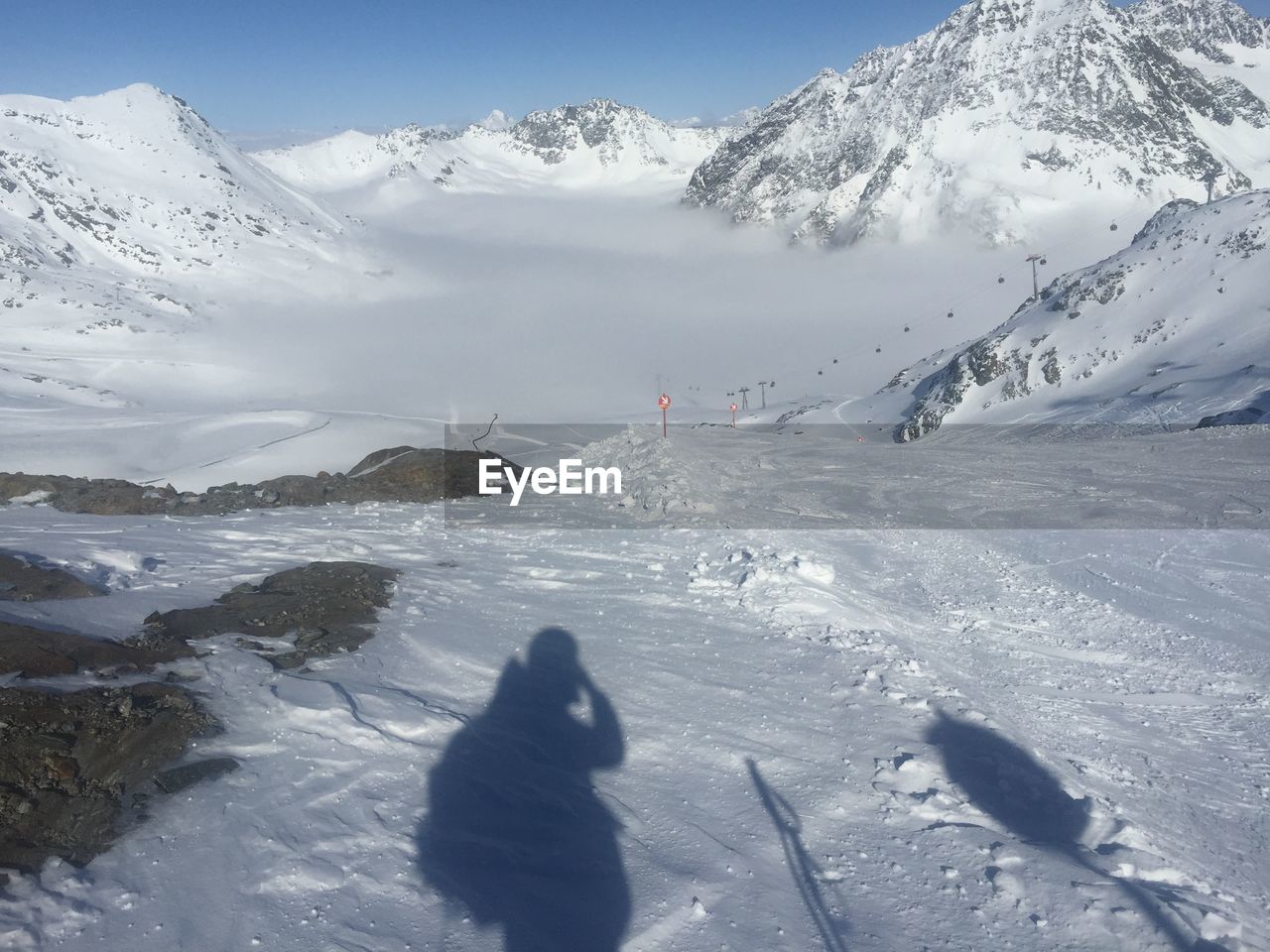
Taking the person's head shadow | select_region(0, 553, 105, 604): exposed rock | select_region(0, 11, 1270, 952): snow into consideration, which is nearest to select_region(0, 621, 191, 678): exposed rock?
select_region(0, 11, 1270, 952): snow

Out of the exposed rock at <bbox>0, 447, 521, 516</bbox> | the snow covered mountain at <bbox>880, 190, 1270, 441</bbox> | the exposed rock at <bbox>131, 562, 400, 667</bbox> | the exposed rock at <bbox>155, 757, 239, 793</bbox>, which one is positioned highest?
the snow covered mountain at <bbox>880, 190, 1270, 441</bbox>

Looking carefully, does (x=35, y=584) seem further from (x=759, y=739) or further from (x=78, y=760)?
(x=759, y=739)

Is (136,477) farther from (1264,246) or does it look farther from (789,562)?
(1264,246)

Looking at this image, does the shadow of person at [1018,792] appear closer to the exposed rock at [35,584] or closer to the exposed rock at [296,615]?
the exposed rock at [296,615]

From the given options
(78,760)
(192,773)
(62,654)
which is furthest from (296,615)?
(78,760)

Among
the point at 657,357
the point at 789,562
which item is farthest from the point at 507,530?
the point at 657,357

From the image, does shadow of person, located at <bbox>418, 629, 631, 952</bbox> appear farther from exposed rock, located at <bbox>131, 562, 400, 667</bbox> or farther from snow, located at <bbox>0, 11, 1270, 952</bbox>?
exposed rock, located at <bbox>131, 562, 400, 667</bbox>
